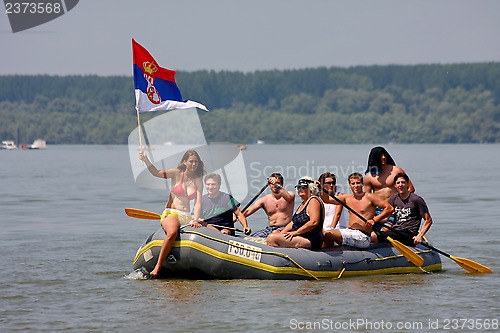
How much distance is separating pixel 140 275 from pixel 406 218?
4109 mm

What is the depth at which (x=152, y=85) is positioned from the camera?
53.1 feet

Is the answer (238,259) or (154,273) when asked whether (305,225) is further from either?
(154,273)

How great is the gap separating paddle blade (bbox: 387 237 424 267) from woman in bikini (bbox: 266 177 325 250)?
3.92ft

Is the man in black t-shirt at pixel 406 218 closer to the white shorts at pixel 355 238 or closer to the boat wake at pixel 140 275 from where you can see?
the white shorts at pixel 355 238

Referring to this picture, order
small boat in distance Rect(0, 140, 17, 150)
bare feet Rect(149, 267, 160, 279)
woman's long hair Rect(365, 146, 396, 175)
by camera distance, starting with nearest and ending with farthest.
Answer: bare feet Rect(149, 267, 160, 279) → woman's long hair Rect(365, 146, 396, 175) → small boat in distance Rect(0, 140, 17, 150)

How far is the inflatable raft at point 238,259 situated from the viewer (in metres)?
14.8

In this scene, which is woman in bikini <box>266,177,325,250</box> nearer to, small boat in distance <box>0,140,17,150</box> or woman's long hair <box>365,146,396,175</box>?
woman's long hair <box>365,146,396,175</box>

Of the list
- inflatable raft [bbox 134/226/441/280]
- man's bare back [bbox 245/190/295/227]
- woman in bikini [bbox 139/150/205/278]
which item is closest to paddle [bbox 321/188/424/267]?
inflatable raft [bbox 134/226/441/280]

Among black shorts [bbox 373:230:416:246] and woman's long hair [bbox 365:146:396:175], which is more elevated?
woman's long hair [bbox 365:146:396:175]

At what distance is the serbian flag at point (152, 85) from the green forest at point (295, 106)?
142 metres

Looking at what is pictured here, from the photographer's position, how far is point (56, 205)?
106 feet

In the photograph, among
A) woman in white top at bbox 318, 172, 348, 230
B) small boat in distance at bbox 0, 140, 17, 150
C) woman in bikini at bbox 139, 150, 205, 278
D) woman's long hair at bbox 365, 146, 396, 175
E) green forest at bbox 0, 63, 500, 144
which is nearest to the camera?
woman in bikini at bbox 139, 150, 205, 278

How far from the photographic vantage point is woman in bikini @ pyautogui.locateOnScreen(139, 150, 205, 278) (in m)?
14.7

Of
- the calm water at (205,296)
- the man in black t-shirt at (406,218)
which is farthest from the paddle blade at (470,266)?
the man in black t-shirt at (406,218)
